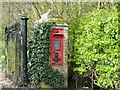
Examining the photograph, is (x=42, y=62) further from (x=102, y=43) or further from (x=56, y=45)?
(x=102, y=43)

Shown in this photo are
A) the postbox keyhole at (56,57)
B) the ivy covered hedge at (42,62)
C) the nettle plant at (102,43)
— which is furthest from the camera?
the postbox keyhole at (56,57)

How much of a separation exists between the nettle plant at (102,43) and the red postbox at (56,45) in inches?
18.9

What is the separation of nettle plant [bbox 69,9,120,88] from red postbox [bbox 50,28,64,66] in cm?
48

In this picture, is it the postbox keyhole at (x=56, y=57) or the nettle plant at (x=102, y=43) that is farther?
the postbox keyhole at (x=56, y=57)

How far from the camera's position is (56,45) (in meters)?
4.94

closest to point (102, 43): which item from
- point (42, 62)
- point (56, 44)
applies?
point (56, 44)

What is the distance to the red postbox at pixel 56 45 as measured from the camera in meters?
4.91

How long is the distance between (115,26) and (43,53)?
2.07 meters

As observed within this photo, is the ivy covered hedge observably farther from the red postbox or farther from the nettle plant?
the nettle plant

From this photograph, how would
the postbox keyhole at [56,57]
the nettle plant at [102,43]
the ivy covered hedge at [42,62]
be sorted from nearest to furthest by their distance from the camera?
the nettle plant at [102,43]
the ivy covered hedge at [42,62]
the postbox keyhole at [56,57]

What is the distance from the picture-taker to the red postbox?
4906 mm

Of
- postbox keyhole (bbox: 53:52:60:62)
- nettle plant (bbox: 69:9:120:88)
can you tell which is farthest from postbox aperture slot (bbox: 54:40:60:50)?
nettle plant (bbox: 69:9:120:88)

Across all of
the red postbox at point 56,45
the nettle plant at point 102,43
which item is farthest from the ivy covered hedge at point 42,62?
the nettle plant at point 102,43

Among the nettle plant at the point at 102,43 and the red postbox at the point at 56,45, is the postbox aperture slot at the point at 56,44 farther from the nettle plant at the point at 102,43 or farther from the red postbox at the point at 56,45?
the nettle plant at the point at 102,43
